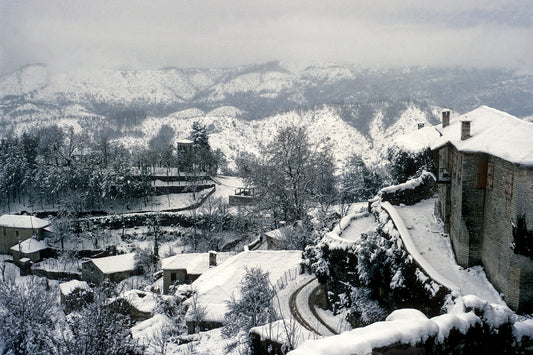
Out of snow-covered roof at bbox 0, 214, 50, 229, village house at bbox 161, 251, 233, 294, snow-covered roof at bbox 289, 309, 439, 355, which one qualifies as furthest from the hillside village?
snow-covered roof at bbox 0, 214, 50, 229

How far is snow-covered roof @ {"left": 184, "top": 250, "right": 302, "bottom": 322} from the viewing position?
2228 cm

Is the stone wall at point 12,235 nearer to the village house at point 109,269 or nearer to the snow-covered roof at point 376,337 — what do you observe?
the village house at point 109,269

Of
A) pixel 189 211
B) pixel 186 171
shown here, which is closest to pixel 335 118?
pixel 186 171

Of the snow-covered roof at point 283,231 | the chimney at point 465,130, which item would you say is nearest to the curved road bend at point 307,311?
the snow-covered roof at point 283,231

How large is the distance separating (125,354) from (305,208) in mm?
25659

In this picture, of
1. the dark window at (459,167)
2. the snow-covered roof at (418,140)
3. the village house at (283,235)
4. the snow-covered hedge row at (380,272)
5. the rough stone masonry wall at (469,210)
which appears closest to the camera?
the snow-covered hedge row at (380,272)

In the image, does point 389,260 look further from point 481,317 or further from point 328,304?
point 481,317

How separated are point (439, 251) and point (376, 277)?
2.97 metres

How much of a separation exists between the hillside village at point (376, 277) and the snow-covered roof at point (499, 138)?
7cm

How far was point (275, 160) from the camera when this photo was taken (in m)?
38.0

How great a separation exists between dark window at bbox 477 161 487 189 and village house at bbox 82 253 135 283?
35859 mm

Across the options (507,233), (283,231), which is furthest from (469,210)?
(283,231)

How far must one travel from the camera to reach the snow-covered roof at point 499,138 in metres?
13.4

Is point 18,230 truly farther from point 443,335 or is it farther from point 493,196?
point 443,335
